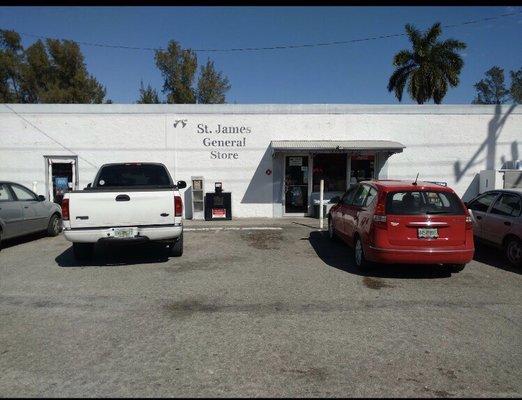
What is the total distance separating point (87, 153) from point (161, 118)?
110 inches

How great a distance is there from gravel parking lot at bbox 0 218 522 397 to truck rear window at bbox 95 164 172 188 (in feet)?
5.74

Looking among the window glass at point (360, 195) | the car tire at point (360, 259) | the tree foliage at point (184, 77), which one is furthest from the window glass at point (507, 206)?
the tree foliage at point (184, 77)

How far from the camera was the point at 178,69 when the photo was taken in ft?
135

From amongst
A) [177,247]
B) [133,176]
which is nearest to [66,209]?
[133,176]

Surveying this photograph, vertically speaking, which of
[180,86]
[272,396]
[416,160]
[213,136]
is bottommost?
[272,396]

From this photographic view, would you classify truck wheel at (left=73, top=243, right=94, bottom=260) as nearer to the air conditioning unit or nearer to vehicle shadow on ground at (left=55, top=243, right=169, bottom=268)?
vehicle shadow on ground at (left=55, top=243, right=169, bottom=268)

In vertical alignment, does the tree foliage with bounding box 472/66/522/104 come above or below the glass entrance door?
above

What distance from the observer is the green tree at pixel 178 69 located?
40844mm

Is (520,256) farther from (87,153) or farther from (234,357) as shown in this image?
(87,153)

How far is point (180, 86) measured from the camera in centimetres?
4066

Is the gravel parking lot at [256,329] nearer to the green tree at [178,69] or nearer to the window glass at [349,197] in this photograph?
the window glass at [349,197]

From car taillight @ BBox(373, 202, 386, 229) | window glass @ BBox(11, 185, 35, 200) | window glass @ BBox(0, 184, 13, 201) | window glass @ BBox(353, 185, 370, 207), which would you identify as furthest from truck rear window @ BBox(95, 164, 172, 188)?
car taillight @ BBox(373, 202, 386, 229)

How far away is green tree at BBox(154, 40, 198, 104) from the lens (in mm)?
40844

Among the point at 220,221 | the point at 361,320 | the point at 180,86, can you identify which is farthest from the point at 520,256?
the point at 180,86
